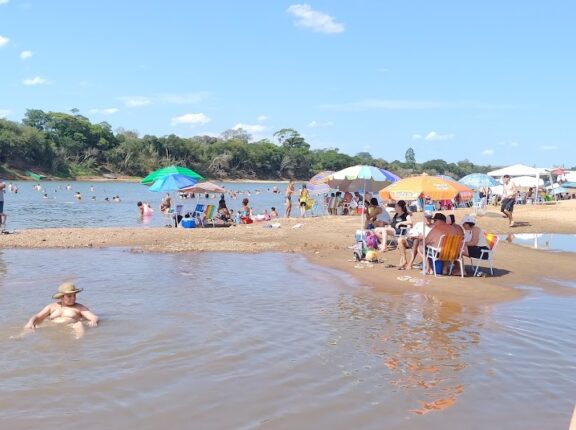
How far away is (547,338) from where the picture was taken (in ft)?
21.4

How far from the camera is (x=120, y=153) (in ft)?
295

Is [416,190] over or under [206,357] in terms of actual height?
over

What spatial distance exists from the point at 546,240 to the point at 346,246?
19.5 ft

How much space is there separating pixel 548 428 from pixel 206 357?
300 centimetres

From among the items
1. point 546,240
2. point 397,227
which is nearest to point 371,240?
point 397,227

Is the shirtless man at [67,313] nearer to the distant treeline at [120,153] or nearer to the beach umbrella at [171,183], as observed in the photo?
the beach umbrella at [171,183]

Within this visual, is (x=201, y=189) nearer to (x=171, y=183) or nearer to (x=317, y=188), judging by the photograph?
(x=171, y=183)

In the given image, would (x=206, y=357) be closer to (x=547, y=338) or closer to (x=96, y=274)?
(x=547, y=338)

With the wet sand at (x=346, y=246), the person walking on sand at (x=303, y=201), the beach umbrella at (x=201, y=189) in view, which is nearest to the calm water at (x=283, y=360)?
the wet sand at (x=346, y=246)

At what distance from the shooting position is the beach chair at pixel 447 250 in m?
9.88

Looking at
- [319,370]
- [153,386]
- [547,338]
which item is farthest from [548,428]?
[153,386]

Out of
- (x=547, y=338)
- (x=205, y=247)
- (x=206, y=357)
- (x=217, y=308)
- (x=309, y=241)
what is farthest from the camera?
(x=309, y=241)

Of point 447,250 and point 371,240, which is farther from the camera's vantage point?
point 371,240

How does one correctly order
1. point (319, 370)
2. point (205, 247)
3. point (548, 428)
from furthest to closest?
point (205, 247) < point (319, 370) < point (548, 428)
